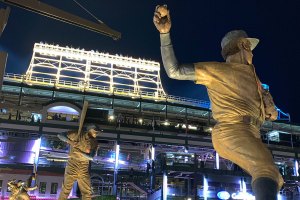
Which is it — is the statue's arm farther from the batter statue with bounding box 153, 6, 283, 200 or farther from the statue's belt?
the statue's belt

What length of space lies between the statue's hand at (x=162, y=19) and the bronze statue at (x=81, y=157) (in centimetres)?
668

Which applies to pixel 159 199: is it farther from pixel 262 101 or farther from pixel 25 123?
pixel 262 101

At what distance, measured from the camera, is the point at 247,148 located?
305cm

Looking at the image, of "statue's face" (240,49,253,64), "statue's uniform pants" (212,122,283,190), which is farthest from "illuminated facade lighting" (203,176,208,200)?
"statue's uniform pants" (212,122,283,190)

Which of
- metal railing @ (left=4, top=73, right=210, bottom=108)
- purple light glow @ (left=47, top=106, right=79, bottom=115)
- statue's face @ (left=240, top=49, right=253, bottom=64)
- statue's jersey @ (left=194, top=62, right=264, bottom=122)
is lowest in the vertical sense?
statue's jersey @ (left=194, top=62, right=264, bottom=122)

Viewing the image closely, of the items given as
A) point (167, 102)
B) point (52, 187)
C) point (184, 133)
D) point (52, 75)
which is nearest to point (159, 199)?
point (52, 187)

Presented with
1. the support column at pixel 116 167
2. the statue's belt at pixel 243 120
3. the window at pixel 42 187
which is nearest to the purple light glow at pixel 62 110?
the support column at pixel 116 167

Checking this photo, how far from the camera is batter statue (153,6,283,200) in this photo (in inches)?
120

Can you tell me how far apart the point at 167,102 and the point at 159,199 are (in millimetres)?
18823

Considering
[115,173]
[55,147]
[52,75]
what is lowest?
[115,173]

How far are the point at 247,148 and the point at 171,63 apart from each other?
0.96 m

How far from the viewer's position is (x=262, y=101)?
3.49 m

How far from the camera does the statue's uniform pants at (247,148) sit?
9.74ft

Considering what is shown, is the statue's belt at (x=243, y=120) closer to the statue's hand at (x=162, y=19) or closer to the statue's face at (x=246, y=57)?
the statue's face at (x=246, y=57)
